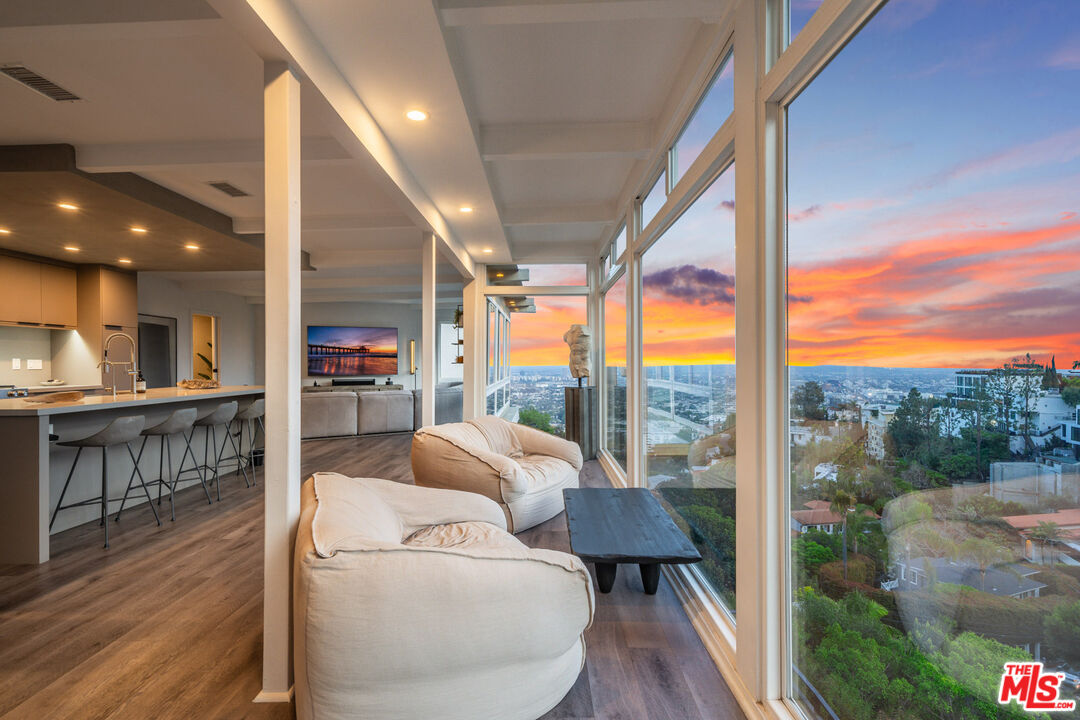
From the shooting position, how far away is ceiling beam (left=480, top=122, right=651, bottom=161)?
3.58 metres

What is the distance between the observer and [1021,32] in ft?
2.93

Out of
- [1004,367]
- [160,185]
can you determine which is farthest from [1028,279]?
[160,185]

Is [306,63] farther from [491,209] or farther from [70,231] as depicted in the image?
[70,231]

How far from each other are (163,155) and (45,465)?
2.14 m

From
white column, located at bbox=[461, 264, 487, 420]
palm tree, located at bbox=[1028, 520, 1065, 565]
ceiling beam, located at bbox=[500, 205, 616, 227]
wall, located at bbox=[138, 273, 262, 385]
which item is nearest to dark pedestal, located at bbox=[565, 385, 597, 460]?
white column, located at bbox=[461, 264, 487, 420]

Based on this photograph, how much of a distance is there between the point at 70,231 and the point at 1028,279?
691 centimetres

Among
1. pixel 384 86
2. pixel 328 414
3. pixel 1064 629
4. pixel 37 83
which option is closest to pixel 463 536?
pixel 1064 629

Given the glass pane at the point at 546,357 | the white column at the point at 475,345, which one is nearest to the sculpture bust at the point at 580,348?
the glass pane at the point at 546,357

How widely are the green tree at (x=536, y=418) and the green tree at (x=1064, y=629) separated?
6.40m

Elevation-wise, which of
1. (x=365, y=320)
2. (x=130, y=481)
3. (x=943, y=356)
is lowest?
(x=130, y=481)

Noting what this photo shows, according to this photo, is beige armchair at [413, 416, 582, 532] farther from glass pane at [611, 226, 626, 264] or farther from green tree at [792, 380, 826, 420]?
glass pane at [611, 226, 626, 264]

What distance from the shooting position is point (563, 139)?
11.8 ft

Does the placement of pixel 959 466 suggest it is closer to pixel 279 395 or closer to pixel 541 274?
pixel 279 395

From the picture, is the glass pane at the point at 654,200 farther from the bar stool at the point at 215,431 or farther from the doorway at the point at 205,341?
the doorway at the point at 205,341
